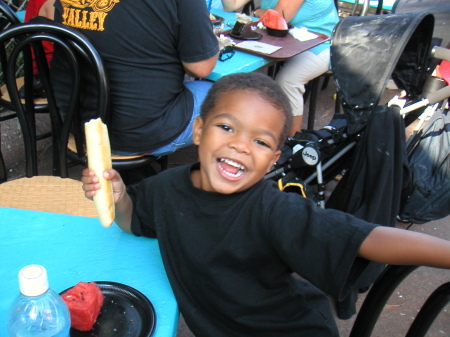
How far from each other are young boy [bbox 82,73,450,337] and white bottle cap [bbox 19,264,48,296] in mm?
396

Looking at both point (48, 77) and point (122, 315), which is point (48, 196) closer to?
point (48, 77)

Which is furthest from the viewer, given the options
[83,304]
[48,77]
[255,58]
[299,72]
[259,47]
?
[299,72]

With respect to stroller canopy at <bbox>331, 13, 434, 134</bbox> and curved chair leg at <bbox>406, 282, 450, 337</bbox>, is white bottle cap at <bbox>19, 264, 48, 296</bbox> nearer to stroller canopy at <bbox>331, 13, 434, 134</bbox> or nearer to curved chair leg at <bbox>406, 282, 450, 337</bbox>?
curved chair leg at <bbox>406, 282, 450, 337</bbox>

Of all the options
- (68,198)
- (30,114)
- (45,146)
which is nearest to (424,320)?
(68,198)

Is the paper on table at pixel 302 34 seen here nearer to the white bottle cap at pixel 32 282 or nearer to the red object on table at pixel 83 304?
the red object on table at pixel 83 304

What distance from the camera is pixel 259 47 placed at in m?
3.04

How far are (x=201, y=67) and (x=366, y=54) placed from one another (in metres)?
0.85

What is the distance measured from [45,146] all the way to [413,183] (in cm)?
284

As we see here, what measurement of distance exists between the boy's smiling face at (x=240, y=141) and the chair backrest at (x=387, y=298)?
430 mm

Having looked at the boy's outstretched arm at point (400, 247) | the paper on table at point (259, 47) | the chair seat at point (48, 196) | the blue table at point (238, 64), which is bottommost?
the chair seat at point (48, 196)

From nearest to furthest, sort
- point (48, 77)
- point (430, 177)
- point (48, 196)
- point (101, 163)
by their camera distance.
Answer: point (101, 163) → point (48, 196) → point (48, 77) → point (430, 177)

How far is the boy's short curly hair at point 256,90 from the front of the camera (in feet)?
4.29

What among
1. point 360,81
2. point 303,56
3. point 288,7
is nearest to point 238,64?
point 360,81

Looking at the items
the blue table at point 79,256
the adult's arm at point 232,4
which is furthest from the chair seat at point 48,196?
the adult's arm at point 232,4
